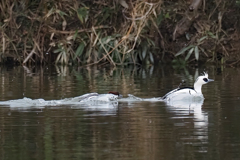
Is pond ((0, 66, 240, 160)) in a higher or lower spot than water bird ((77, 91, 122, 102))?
lower

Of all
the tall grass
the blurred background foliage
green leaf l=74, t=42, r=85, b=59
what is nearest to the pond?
the tall grass

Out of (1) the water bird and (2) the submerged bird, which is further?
(2) the submerged bird

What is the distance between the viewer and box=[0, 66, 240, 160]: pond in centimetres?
832

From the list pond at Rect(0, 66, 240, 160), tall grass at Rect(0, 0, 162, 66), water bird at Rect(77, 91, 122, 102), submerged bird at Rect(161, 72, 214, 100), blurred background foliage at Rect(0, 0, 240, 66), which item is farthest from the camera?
blurred background foliage at Rect(0, 0, 240, 66)

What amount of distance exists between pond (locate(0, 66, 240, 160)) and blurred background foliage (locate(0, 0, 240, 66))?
7.54 metres

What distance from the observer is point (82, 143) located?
8906 mm

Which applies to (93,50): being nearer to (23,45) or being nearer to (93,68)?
(93,68)

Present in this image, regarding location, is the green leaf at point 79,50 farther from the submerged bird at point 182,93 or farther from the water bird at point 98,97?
the water bird at point 98,97

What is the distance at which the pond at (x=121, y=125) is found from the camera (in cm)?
832

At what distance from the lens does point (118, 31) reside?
26.2m

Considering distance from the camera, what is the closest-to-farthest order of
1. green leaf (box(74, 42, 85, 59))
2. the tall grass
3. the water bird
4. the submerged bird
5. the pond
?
the pond, the water bird, the submerged bird, the tall grass, green leaf (box(74, 42, 85, 59))

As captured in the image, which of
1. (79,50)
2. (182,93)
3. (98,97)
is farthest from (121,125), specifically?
(79,50)

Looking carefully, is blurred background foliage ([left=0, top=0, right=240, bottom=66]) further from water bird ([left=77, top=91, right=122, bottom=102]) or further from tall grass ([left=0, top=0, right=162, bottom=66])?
water bird ([left=77, top=91, right=122, bottom=102])

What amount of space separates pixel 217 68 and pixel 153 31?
3618mm
